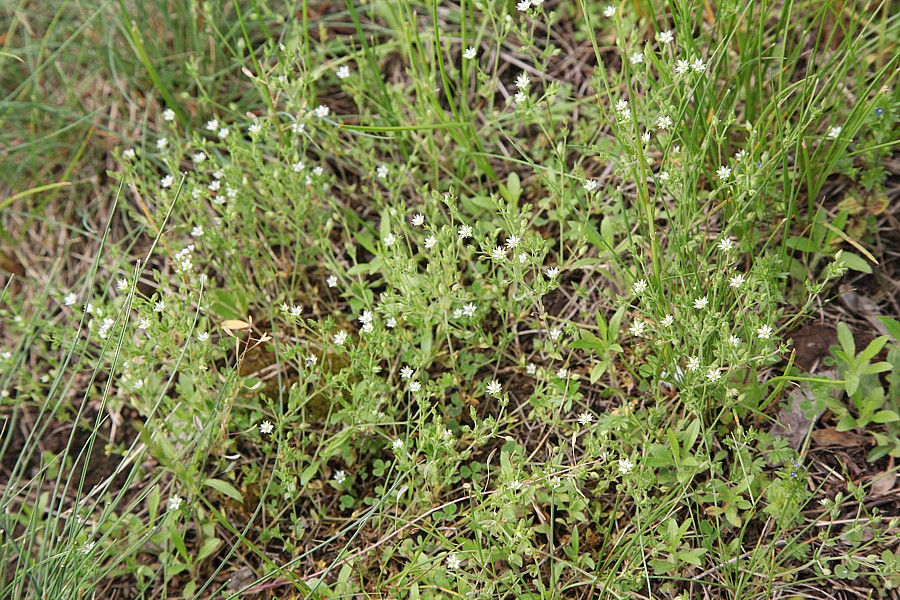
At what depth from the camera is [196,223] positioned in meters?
3.17

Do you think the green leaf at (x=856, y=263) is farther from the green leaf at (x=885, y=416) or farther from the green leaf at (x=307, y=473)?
the green leaf at (x=307, y=473)

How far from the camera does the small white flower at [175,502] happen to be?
2619 mm

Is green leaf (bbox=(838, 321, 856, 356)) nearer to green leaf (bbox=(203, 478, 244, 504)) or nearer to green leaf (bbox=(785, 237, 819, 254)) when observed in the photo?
green leaf (bbox=(785, 237, 819, 254))

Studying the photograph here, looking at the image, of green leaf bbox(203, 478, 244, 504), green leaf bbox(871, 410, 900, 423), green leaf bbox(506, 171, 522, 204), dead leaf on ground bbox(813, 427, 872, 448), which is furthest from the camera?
green leaf bbox(506, 171, 522, 204)

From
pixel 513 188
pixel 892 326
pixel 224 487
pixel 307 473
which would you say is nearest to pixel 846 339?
pixel 892 326

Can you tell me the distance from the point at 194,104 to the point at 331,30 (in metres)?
0.81

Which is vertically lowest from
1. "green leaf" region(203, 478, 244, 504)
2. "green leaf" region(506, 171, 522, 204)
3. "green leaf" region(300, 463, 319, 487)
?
"green leaf" region(203, 478, 244, 504)

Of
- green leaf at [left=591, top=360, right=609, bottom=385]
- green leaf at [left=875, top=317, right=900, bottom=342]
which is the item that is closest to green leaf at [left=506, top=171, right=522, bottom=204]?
green leaf at [left=591, top=360, right=609, bottom=385]

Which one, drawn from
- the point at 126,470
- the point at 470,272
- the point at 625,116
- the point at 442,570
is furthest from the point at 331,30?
the point at 442,570

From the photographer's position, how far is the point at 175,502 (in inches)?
104

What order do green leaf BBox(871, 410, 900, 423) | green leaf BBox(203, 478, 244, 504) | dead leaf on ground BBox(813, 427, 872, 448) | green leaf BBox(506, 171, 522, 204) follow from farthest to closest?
green leaf BBox(506, 171, 522, 204) < green leaf BBox(203, 478, 244, 504) < dead leaf on ground BBox(813, 427, 872, 448) < green leaf BBox(871, 410, 900, 423)

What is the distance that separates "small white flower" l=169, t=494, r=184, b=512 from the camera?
2.62 meters

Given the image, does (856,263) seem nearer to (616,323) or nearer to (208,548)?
(616,323)

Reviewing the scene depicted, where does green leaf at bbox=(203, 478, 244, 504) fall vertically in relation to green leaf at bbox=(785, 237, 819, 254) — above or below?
below
